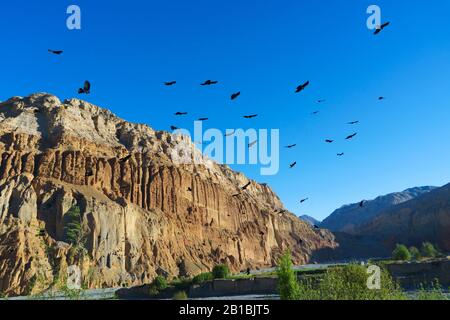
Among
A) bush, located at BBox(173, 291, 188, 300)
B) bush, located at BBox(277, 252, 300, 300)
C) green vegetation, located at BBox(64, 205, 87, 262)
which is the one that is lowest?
bush, located at BBox(173, 291, 188, 300)

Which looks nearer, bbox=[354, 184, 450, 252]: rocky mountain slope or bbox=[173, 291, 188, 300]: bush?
bbox=[173, 291, 188, 300]: bush

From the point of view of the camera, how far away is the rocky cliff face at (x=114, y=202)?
8312cm

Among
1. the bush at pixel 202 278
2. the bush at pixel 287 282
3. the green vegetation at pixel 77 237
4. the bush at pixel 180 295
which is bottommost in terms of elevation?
the bush at pixel 180 295

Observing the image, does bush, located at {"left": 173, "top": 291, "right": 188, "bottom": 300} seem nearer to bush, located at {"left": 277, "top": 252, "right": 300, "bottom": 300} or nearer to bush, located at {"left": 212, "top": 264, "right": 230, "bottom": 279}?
bush, located at {"left": 212, "top": 264, "right": 230, "bottom": 279}

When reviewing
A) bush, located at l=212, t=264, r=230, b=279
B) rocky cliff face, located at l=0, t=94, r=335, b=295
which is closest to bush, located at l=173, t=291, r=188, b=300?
bush, located at l=212, t=264, r=230, b=279

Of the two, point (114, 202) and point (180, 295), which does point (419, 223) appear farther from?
point (180, 295)

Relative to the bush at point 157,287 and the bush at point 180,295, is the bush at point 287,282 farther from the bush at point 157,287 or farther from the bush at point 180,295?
the bush at point 157,287

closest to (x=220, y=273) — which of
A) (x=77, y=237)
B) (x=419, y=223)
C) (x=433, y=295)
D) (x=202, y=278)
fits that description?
(x=202, y=278)

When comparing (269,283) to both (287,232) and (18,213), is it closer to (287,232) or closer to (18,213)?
(18,213)

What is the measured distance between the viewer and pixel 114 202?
329ft

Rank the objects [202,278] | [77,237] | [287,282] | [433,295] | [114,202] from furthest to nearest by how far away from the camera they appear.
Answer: [114,202], [202,278], [287,282], [433,295], [77,237]

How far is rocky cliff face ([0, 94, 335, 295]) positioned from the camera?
83.1m

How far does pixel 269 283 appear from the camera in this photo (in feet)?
185

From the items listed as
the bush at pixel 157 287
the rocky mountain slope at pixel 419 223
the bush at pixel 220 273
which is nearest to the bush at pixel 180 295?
the bush at pixel 157 287
